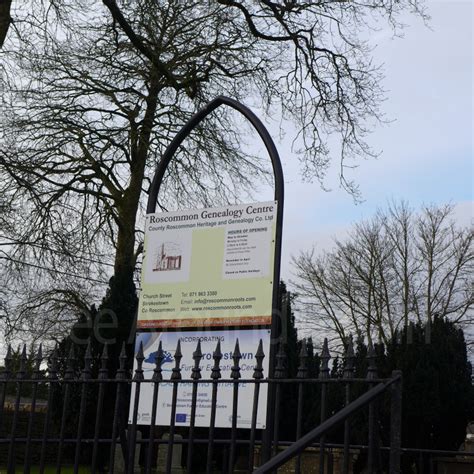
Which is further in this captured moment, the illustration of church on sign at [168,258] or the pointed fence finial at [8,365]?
the illustration of church on sign at [168,258]

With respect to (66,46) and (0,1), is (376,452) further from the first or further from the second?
(66,46)

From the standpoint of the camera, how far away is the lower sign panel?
6242 mm

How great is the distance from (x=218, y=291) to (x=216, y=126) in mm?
12274

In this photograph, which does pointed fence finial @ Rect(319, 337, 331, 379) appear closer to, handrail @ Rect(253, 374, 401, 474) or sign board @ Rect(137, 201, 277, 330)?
handrail @ Rect(253, 374, 401, 474)

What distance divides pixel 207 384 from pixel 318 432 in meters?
2.38

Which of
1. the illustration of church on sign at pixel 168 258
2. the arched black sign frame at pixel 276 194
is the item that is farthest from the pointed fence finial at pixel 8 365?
the arched black sign frame at pixel 276 194

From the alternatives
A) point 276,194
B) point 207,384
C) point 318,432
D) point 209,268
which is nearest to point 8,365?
point 207,384

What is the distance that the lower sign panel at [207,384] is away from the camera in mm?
6242

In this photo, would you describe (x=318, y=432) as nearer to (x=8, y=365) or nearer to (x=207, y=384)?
(x=207, y=384)

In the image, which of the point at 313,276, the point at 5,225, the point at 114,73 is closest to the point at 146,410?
the point at 5,225

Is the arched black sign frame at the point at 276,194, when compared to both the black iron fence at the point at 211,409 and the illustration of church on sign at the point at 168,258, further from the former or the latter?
the illustration of church on sign at the point at 168,258

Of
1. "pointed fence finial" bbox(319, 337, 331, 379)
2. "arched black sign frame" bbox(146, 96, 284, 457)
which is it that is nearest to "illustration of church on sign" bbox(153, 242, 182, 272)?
"arched black sign frame" bbox(146, 96, 284, 457)

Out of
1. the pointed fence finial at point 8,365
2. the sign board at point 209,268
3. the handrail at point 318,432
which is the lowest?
the handrail at point 318,432

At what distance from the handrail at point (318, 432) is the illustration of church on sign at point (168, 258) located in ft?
9.14
